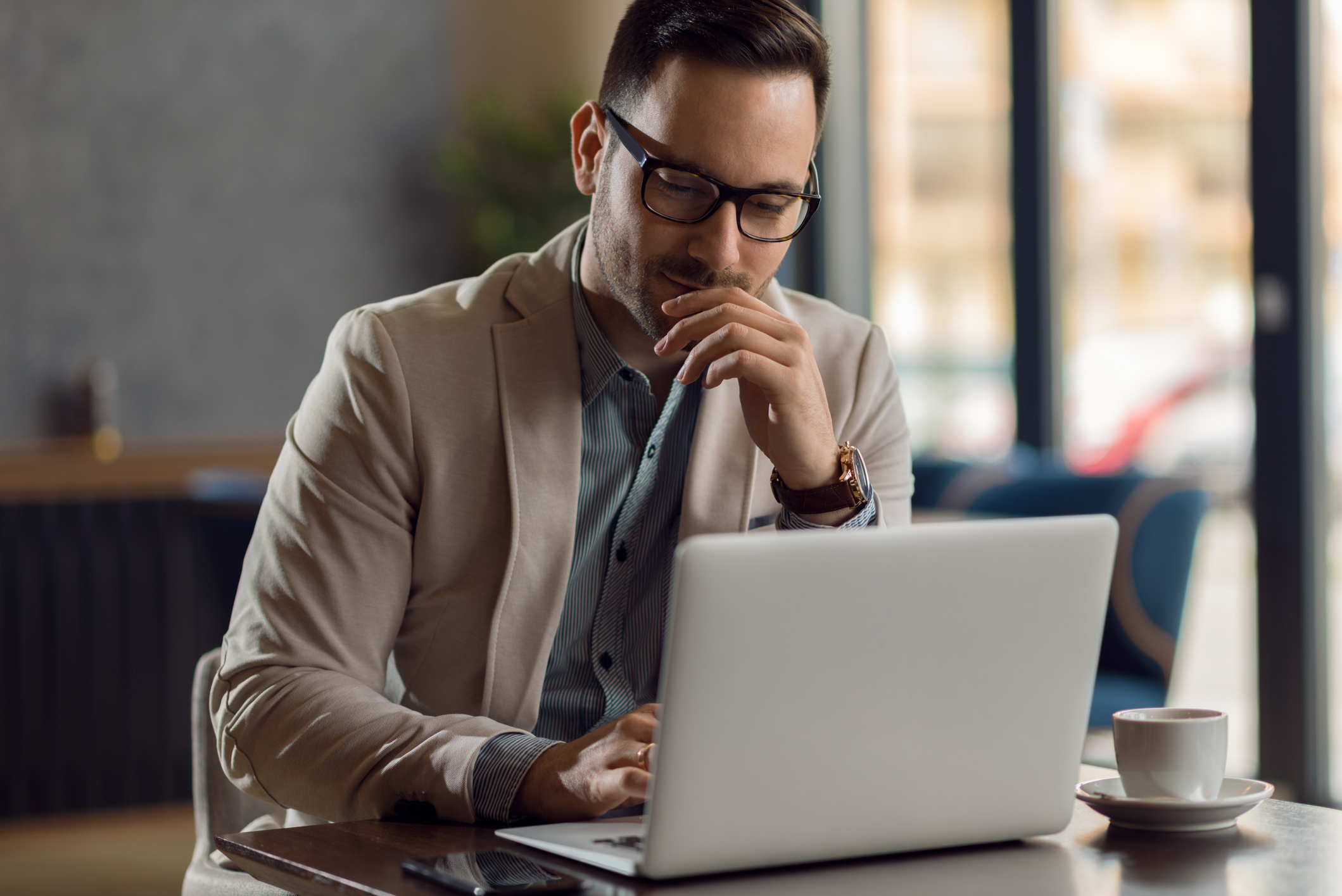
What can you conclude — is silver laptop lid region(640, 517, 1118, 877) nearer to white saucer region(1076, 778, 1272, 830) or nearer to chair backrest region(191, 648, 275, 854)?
white saucer region(1076, 778, 1272, 830)

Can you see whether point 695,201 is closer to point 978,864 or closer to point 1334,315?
point 978,864

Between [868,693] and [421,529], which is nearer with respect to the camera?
[868,693]

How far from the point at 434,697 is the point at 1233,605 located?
279 cm

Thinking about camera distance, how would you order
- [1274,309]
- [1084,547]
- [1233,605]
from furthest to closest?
→ [1233,605] → [1274,309] → [1084,547]

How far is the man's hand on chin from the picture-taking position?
1439 millimetres

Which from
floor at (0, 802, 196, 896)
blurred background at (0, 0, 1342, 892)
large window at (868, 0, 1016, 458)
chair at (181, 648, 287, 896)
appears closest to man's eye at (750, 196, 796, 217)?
chair at (181, 648, 287, 896)

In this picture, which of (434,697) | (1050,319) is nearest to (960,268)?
(1050,319)

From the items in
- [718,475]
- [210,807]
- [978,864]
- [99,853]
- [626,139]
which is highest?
[626,139]

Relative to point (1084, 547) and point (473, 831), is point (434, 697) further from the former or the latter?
point (1084, 547)

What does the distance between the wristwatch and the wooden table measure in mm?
388

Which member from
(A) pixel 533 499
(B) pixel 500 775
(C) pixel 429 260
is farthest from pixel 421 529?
(C) pixel 429 260

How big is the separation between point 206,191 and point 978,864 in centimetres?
427

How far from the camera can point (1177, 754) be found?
4.02 ft

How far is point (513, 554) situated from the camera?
153cm
